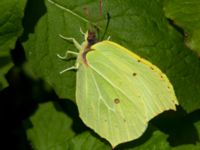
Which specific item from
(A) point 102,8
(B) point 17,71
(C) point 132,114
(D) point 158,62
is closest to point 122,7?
(A) point 102,8

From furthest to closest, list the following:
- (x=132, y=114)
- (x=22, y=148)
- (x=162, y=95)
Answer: (x=22, y=148), (x=132, y=114), (x=162, y=95)

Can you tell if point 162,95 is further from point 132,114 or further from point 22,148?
point 22,148

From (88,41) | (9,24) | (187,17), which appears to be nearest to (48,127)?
(88,41)

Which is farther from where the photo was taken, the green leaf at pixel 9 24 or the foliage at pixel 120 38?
the foliage at pixel 120 38

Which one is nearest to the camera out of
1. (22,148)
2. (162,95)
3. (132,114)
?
(162,95)

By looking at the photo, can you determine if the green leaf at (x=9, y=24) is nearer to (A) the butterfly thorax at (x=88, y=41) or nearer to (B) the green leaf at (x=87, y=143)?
(A) the butterfly thorax at (x=88, y=41)

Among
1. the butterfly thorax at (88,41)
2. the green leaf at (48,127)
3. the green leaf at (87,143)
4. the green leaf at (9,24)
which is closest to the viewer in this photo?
the green leaf at (9,24)

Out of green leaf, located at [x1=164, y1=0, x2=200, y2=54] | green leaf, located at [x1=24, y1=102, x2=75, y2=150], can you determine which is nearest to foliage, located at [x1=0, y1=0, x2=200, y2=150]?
green leaf, located at [x1=164, y1=0, x2=200, y2=54]

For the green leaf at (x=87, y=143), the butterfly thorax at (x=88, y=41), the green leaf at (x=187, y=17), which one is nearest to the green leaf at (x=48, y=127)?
the green leaf at (x=87, y=143)

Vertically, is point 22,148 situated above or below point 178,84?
below
